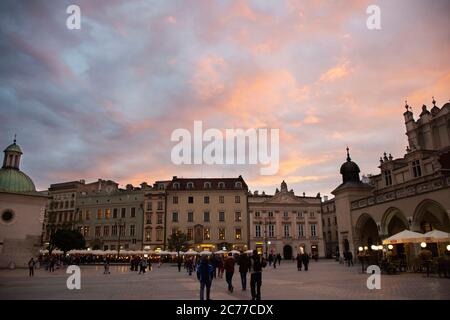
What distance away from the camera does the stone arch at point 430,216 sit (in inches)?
1057

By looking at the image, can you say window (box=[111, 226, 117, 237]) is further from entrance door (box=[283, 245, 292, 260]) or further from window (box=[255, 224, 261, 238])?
entrance door (box=[283, 245, 292, 260])

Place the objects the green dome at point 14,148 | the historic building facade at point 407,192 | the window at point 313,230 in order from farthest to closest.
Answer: the window at point 313,230
the green dome at point 14,148
the historic building facade at point 407,192

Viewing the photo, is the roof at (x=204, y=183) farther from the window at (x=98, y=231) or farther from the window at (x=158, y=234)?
the window at (x=98, y=231)

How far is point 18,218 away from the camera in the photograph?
38.0 metres

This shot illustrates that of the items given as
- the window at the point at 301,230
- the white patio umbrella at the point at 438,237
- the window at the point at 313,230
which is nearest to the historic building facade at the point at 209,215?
the window at the point at 301,230

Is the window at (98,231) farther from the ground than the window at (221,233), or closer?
farther from the ground

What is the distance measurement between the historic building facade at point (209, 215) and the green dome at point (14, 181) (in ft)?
95.2

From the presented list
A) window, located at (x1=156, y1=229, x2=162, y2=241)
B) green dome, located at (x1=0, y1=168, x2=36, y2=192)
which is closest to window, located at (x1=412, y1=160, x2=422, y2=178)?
green dome, located at (x1=0, y1=168, x2=36, y2=192)

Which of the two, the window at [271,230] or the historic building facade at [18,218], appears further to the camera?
the window at [271,230]

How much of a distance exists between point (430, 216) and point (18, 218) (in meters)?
40.5

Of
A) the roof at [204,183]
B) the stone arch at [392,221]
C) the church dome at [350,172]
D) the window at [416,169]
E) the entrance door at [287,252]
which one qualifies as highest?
the roof at [204,183]

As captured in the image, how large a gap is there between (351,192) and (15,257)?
37011mm

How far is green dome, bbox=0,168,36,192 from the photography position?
39.1m
